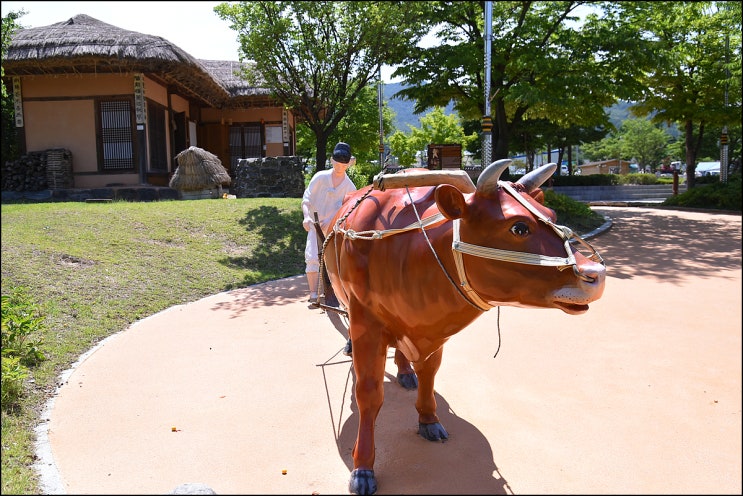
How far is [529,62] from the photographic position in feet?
43.8

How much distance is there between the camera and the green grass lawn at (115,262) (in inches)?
182

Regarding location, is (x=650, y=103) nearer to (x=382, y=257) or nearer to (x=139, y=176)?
(x=139, y=176)

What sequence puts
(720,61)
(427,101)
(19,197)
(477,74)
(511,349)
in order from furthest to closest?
(720,61), (427,101), (477,74), (19,197), (511,349)

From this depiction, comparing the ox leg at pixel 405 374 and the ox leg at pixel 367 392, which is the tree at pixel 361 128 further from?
the ox leg at pixel 367 392

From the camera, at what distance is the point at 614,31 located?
1398 centimetres

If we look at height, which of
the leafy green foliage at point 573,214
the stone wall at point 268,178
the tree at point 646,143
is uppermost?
the tree at point 646,143

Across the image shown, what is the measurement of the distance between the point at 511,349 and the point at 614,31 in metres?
12.2

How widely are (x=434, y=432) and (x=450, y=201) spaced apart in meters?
1.73

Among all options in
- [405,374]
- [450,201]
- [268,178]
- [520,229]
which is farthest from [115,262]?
[268,178]

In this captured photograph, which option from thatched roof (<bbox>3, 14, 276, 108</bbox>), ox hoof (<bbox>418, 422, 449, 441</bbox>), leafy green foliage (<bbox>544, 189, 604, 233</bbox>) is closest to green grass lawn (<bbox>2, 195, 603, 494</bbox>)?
leafy green foliage (<bbox>544, 189, 604, 233</bbox>)

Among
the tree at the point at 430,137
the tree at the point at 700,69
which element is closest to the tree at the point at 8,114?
the tree at the point at 700,69

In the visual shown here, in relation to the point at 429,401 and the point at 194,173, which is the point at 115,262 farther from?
the point at 194,173

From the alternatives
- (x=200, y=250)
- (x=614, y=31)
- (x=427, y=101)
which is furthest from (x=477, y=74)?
(x=200, y=250)

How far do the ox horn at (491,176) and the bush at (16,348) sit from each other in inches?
148
